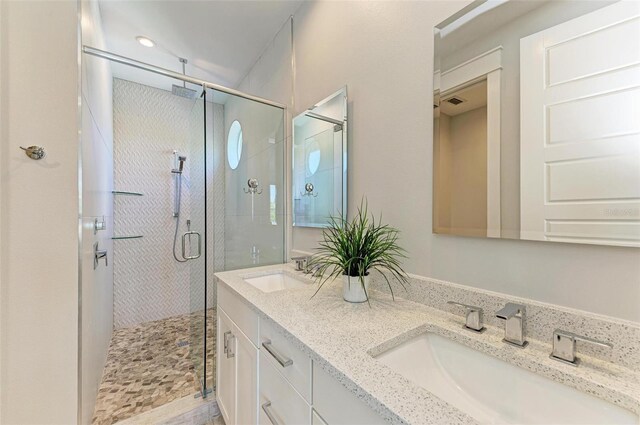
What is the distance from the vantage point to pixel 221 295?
1492 mm

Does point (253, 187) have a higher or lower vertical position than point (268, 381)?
higher

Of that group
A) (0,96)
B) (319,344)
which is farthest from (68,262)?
(319,344)

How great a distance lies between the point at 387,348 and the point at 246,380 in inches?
28.4

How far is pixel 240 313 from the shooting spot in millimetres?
1188

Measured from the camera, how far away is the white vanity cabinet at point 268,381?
61cm

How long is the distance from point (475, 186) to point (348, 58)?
40.2 inches

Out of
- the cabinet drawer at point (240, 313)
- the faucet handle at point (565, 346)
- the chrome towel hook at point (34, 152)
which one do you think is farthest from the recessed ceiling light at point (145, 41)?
the faucet handle at point (565, 346)

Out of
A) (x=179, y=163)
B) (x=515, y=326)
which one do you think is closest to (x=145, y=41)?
(x=179, y=163)

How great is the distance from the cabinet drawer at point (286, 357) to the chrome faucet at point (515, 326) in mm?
567

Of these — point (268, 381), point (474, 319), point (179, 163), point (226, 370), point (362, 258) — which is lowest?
point (226, 370)

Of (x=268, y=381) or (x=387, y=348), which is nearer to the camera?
(x=387, y=348)

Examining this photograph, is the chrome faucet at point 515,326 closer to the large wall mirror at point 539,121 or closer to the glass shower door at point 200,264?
the large wall mirror at point 539,121

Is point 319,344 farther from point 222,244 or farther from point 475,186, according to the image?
point 222,244

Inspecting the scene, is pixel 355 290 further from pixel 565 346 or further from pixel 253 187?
pixel 253 187
